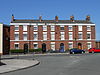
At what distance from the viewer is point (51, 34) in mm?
64750

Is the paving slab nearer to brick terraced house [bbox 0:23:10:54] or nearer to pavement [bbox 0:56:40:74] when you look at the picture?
pavement [bbox 0:56:40:74]

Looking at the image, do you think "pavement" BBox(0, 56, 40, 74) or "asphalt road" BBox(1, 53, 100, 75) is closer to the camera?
"asphalt road" BBox(1, 53, 100, 75)

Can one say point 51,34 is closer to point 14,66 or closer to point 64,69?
point 14,66

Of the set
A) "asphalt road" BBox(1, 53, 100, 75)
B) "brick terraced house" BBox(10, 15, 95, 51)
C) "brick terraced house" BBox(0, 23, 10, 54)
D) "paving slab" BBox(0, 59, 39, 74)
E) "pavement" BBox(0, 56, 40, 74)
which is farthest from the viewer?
"brick terraced house" BBox(10, 15, 95, 51)

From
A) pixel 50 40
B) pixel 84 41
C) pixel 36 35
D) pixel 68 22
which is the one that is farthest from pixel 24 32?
pixel 84 41

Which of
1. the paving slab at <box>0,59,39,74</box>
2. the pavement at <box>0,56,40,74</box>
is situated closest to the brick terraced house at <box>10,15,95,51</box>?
the pavement at <box>0,56,40,74</box>

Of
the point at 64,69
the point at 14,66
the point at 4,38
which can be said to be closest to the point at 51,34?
the point at 4,38

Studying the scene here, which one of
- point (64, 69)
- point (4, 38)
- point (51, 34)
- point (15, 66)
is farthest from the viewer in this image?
point (51, 34)

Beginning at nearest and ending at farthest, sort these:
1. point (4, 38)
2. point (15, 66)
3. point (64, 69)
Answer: point (64, 69)
point (15, 66)
point (4, 38)

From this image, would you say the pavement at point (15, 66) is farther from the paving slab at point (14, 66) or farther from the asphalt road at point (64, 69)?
the asphalt road at point (64, 69)

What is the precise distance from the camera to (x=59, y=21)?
67812 mm

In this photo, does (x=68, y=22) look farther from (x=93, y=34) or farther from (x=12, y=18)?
(x=12, y=18)

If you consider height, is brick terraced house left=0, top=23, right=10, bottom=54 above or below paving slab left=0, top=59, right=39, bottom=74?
above

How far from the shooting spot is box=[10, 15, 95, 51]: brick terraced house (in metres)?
63.3
